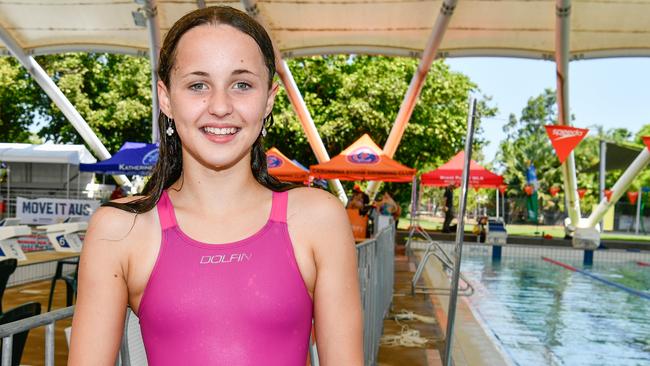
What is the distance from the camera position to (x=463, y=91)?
30.6 meters

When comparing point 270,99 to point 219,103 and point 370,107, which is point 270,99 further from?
point 370,107

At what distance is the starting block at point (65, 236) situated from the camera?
926 cm

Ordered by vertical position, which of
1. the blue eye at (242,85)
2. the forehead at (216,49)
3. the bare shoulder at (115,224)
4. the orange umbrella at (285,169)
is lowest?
the bare shoulder at (115,224)

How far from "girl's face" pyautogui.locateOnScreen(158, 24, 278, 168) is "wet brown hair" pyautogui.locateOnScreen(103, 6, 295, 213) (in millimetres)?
18

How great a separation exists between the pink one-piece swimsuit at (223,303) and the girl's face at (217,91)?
0.20 m

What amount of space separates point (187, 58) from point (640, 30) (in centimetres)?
1889

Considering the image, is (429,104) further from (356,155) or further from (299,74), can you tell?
(356,155)

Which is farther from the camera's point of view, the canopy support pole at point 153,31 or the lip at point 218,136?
the canopy support pole at point 153,31

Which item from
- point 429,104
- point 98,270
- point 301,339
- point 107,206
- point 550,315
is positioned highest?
point 429,104

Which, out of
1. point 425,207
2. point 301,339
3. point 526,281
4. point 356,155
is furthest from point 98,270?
point 425,207

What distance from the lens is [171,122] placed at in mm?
1501

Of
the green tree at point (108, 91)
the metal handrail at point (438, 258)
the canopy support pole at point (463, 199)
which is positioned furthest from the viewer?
the green tree at point (108, 91)

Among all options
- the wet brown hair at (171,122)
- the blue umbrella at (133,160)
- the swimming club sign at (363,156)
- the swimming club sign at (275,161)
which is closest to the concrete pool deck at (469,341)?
the wet brown hair at (171,122)

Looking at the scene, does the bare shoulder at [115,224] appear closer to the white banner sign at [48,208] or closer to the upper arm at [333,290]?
the upper arm at [333,290]
